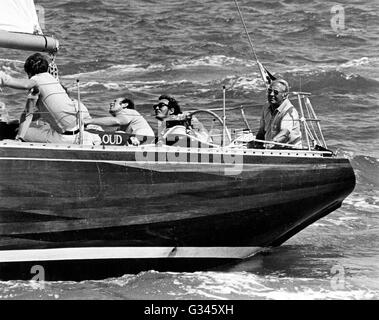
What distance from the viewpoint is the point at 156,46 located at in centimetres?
2956

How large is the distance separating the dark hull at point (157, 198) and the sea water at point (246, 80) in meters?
0.46

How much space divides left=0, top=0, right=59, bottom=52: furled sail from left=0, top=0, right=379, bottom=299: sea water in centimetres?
45

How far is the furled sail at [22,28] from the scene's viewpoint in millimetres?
11250

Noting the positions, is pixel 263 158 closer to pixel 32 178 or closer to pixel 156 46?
pixel 32 178

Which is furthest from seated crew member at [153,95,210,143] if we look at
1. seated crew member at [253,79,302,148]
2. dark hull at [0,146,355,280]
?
seated crew member at [253,79,302,148]

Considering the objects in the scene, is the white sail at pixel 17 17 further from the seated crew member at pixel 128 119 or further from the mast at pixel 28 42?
the seated crew member at pixel 128 119

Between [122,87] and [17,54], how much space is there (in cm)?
571

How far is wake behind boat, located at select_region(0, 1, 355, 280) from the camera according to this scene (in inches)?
412

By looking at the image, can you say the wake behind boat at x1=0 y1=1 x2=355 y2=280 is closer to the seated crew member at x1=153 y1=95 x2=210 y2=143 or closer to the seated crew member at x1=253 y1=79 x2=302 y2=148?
the seated crew member at x1=253 y1=79 x2=302 y2=148

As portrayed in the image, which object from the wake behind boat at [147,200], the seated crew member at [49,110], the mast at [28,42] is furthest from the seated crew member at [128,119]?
the mast at [28,42]

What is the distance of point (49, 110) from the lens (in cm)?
1074

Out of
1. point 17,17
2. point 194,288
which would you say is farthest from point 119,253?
point 17,17

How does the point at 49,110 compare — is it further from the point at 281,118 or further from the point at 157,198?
the point at 281,118
